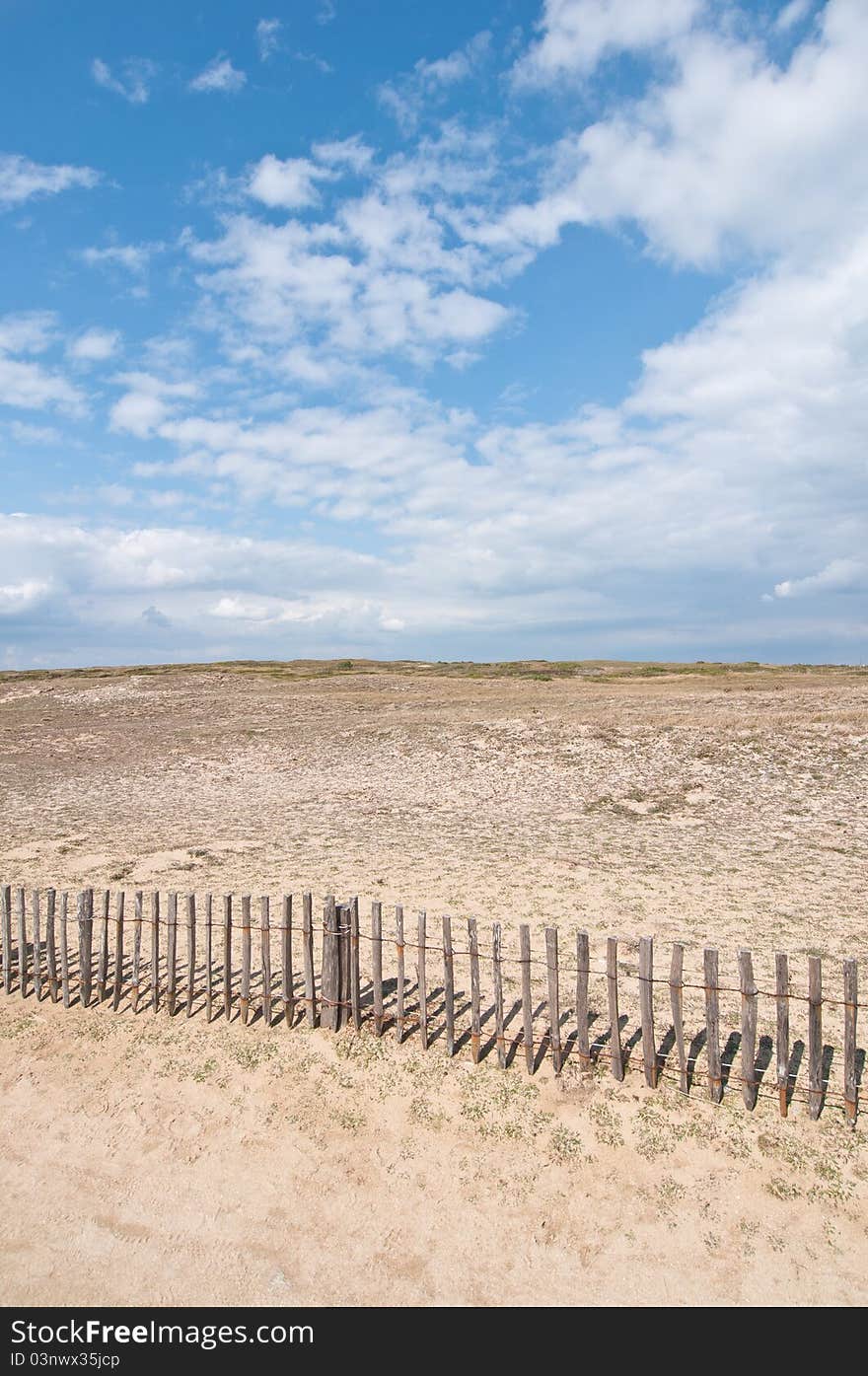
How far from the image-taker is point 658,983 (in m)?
10.3

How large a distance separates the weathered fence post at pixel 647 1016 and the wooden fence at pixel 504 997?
0.05 ft

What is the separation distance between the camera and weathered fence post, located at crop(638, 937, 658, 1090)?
7340 mm

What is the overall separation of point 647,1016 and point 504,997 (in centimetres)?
263

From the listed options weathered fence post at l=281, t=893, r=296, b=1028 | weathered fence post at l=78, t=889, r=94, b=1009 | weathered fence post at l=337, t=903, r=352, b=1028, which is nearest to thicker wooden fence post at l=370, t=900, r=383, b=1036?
weathered fence post at l=337, t=903, r=352, b=1028

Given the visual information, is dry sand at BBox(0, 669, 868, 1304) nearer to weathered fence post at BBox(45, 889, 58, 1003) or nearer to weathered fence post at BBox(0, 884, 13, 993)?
weathered fence post at BBox(45, 889, 58, 1003)

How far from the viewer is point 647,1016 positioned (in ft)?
24.9

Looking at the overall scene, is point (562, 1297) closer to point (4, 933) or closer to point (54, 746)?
point (4, 933)

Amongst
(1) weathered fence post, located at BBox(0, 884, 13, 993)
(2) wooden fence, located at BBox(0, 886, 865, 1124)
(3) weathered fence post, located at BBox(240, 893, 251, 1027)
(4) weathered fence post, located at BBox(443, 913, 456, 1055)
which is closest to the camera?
(2) wooden fence, located at BBox(0, 886, 865, 1124)

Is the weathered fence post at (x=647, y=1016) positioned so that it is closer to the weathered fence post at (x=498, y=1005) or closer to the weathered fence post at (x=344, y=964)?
the weathered fence post at (x=498, y=1005)

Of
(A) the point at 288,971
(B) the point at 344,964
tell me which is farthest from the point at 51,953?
(B) the point at 344,964

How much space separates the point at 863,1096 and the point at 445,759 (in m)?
24.5

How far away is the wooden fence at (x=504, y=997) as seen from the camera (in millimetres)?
7281

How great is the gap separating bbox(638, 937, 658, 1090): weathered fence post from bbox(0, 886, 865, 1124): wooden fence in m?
0.02

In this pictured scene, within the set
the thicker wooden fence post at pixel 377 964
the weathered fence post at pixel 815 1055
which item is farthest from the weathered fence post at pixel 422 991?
the weathered fence post at pixel 815 1055
